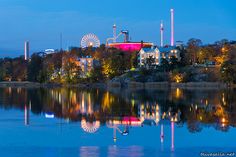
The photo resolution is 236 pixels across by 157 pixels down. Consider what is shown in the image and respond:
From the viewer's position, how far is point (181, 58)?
109000mm

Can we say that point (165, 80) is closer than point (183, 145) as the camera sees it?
No

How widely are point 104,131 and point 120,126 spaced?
2.16 m

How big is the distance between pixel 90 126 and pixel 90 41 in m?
125

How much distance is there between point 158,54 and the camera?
11388 cm

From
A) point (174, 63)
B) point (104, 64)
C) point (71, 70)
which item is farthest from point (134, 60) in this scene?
point (71, 70)

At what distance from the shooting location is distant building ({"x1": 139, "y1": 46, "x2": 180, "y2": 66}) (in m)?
111

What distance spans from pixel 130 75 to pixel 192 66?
1493cm

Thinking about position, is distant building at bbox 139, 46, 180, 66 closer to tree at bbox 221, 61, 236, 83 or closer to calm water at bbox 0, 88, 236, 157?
tree at bbox 221, 61, 236, 83

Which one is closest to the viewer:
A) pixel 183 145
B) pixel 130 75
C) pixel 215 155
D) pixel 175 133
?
pixel 215 155

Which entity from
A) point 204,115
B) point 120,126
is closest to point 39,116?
point 120,126

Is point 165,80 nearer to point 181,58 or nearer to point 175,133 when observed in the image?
point 181,58

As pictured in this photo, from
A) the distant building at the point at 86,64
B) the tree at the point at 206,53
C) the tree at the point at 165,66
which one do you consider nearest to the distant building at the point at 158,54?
the tree at the point at 165,66

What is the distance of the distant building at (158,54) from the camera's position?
111 meters

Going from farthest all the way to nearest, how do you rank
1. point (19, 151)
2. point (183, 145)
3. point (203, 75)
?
1. point (203, 75)
2. point (183, 145)
3. point (19, 151)
